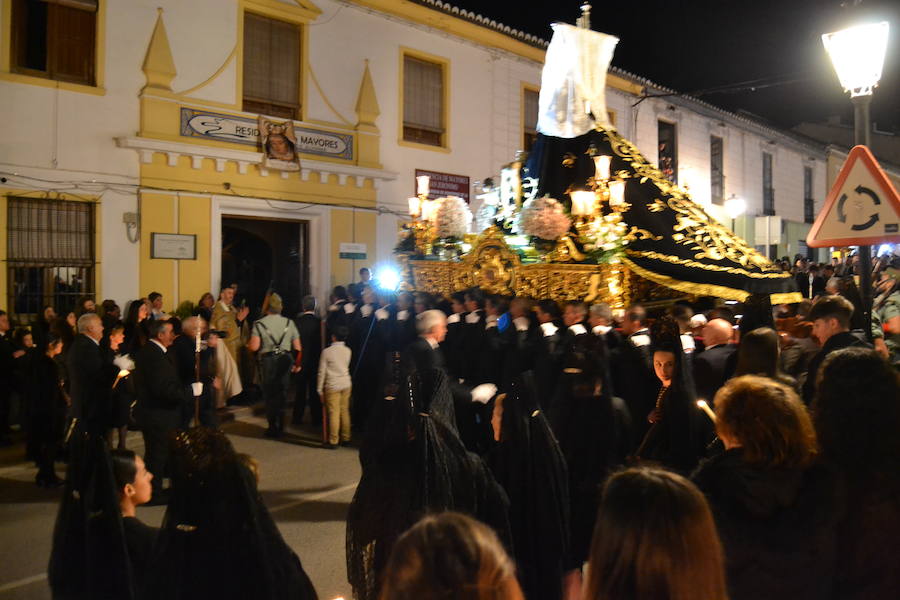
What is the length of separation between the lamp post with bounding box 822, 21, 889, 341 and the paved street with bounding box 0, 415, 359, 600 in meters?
4.18

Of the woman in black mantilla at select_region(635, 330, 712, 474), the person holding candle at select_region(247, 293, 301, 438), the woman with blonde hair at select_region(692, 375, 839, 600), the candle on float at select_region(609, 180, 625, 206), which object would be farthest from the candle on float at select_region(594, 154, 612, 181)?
the woman with blonde hair at select_region(692, 375, 839, 600)

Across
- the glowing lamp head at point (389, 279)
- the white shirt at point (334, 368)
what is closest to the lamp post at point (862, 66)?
the white shirt at point (334, 368)

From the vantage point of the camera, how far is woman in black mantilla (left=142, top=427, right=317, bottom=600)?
235 cm

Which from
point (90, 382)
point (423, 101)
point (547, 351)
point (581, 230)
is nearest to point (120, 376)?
point (90, 382)

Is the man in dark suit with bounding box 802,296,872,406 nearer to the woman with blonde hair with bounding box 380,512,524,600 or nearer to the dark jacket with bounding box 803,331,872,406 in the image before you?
the dark jacket with bounding box 803,331,872,406

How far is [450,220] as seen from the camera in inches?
434

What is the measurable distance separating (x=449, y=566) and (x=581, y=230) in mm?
7938

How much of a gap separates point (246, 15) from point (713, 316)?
34.7ft

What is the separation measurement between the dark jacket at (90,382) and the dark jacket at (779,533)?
5.66 meters

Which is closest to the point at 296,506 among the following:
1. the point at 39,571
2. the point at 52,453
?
the point at 39,571

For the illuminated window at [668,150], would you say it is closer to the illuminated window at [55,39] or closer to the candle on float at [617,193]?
the candle on float at [617,193]

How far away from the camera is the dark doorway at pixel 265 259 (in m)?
14.4

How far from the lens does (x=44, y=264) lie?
1122 centimetres

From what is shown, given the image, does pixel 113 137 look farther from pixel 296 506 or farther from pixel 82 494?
pixel 82 494
